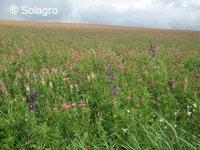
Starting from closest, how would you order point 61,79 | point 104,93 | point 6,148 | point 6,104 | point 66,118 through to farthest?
point 6,148, point 66,118, point 6,104, point 104,93, point 61,79

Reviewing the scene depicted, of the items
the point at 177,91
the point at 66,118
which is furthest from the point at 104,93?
the point at 177,91

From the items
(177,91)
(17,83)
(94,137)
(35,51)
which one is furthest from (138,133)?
(35,51)

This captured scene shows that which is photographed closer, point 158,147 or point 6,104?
point 158,147

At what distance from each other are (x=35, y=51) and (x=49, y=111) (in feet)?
23.0

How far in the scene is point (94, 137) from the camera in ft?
19.4

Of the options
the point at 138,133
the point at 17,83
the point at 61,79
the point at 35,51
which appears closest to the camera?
the point at 138,133

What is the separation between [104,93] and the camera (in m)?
7.69

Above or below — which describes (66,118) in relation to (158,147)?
below

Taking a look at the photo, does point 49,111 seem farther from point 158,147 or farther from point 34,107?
point 158,147

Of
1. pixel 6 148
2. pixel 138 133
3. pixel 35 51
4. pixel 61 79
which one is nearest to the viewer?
pixel 6 148

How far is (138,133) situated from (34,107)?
187cm

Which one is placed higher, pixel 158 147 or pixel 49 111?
pixel 158 147

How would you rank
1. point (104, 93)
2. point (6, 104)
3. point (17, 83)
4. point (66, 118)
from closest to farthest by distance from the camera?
point (66, 118) < point (6, 104) < point (104, 93) < point (17, 83)

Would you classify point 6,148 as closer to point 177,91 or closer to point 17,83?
point 17,83
